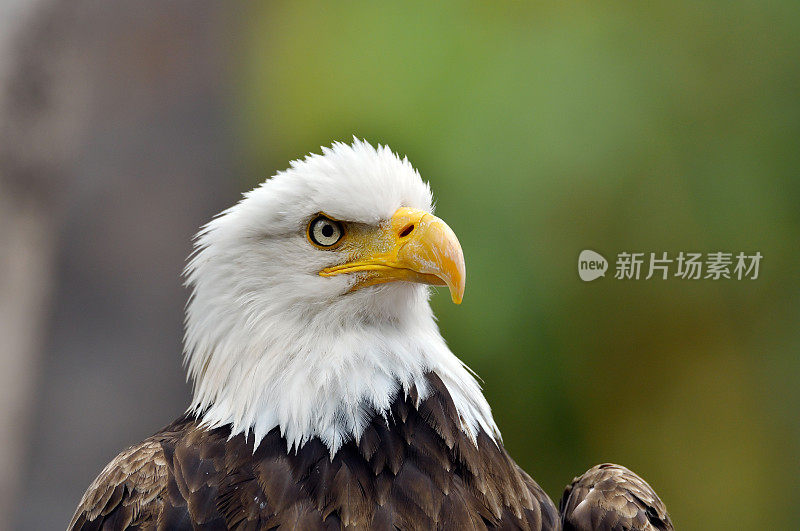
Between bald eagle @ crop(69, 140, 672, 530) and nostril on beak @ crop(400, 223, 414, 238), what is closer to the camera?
bald eagle @ crop(69, 140, 672, 530)

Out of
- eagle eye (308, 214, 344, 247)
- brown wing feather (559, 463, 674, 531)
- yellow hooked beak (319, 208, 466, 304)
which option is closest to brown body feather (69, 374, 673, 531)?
brown wing feather (559, 463, 674, 531)

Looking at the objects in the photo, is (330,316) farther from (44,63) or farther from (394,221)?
(44,63)

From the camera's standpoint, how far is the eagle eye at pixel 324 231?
2.12m

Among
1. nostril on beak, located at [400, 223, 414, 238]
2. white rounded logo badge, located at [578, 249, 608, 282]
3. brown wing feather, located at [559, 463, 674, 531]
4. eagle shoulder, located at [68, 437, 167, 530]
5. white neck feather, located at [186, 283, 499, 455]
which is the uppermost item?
white rounded logo badge, located at [578, 249, 608, 282]

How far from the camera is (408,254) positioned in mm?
1995

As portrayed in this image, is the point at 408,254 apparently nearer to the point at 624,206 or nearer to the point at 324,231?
the point at 324,231

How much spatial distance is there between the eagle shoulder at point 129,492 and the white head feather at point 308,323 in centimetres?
18

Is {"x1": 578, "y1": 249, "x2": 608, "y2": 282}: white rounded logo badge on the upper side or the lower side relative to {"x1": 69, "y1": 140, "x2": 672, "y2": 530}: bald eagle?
upper

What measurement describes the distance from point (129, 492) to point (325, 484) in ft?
1.56

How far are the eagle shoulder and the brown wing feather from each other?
1.09 metres

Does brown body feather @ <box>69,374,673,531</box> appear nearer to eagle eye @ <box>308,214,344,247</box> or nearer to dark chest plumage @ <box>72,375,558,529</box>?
dark chest plumage @ <box>72,375,558,529</box>

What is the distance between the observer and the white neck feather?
1973 millimetres

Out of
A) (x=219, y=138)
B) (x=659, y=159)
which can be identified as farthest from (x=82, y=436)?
(x=659, y=159)

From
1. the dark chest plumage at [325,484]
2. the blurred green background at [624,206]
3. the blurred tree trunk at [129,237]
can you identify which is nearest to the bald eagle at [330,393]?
the dark chest plumage at [325,484]
